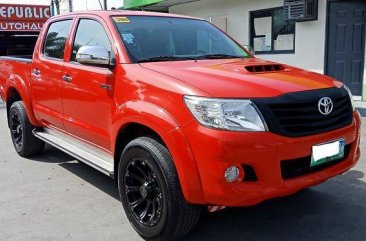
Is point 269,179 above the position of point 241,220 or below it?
above

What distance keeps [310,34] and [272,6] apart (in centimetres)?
162

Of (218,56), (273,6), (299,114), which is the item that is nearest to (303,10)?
(273,6)

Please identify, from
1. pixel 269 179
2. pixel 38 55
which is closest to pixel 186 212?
pixel 269 179

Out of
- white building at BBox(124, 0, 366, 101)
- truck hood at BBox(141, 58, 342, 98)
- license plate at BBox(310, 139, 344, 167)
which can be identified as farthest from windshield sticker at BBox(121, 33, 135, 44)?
white building at BBox(124, 0, 366, 101)

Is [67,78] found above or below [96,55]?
below

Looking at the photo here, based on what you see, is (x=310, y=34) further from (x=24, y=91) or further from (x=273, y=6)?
(x=24, y=91)

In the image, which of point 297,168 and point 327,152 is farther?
point 327,152

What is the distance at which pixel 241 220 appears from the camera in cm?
372

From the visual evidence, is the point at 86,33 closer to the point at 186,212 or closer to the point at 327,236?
the point at 186,212

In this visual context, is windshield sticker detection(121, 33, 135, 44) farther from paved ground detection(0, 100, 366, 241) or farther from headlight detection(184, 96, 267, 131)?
paved ground detection(0, 100, 366, 241)

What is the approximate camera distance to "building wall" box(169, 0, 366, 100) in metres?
10.5

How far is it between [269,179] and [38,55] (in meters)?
3.68

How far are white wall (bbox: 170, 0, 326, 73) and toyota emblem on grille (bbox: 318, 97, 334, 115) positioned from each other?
7.80 meters

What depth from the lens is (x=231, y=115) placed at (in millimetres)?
2787
